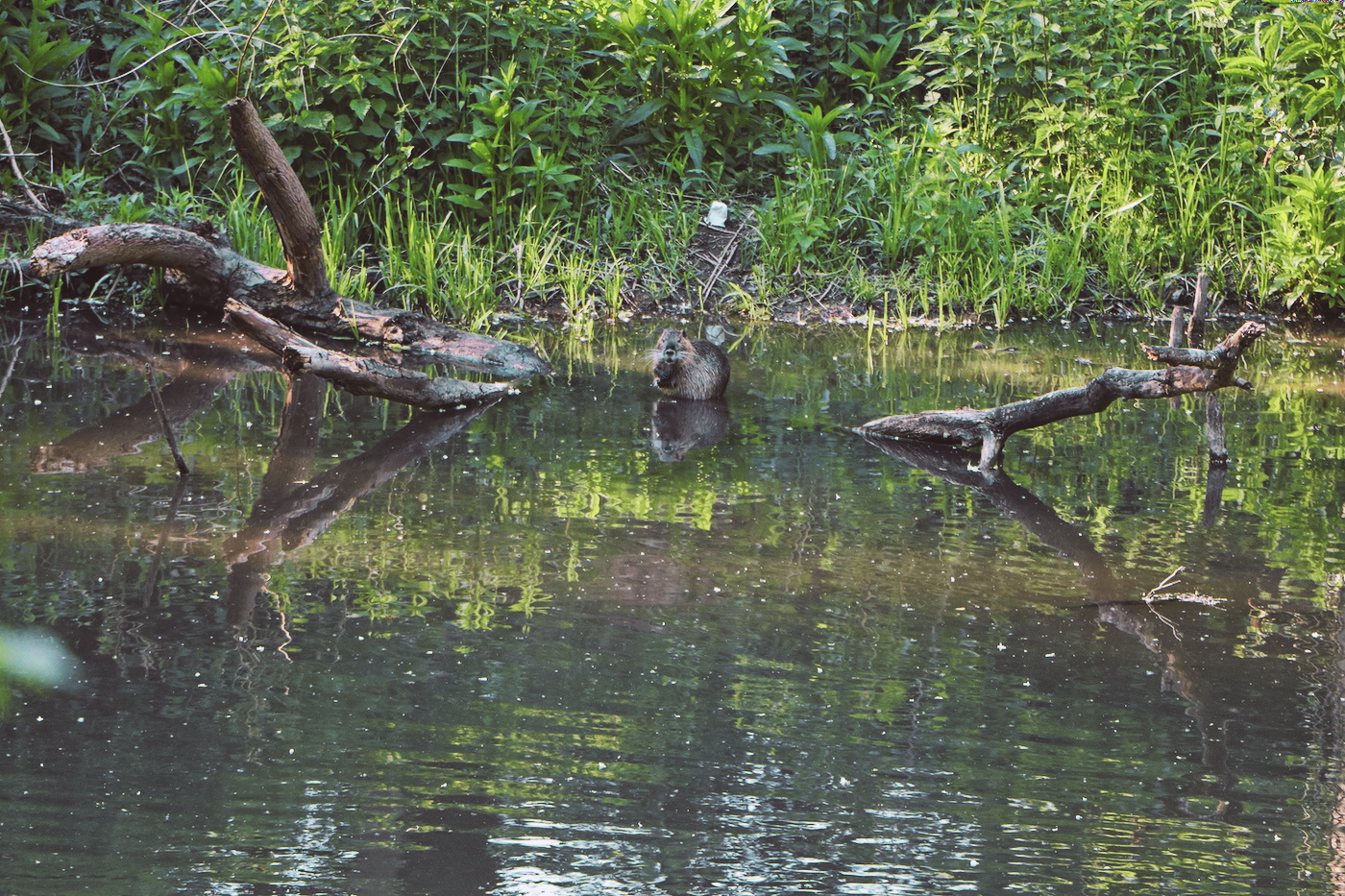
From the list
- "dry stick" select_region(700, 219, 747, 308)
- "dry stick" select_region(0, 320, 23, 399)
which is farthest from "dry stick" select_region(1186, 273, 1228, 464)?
"dry stick" select_region(0, 320, 23, 399)

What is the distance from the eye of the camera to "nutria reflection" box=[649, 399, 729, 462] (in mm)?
6184

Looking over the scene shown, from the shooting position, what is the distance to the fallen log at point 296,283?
7.13 metres

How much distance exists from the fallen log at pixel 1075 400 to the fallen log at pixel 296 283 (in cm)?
221

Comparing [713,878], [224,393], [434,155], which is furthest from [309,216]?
[713,878]

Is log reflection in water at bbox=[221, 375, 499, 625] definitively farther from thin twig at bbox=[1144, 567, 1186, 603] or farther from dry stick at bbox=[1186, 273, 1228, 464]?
dry stick at bbox=[1186, 273, 1228, 464]

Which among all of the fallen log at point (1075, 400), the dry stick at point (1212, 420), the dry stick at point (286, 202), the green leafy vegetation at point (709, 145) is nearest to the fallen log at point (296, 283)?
the dry stick at point (286, 202)

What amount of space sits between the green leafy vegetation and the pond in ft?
9.20

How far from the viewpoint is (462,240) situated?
29.5 ft

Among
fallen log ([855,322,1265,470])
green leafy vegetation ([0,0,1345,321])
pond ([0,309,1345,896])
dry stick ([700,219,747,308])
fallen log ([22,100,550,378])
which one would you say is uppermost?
green leafy vegetation ([0,0,1345,321])

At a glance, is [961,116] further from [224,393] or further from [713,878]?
[713,878]

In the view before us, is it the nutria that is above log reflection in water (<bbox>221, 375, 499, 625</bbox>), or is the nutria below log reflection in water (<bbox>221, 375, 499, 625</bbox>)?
above

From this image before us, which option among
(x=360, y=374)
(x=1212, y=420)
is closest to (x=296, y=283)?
(x=360, y=374)

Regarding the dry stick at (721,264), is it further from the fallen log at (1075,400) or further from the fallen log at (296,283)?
the fallen log at (1075,400)

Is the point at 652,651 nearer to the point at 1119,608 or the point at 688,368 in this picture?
the point at 1119,608
